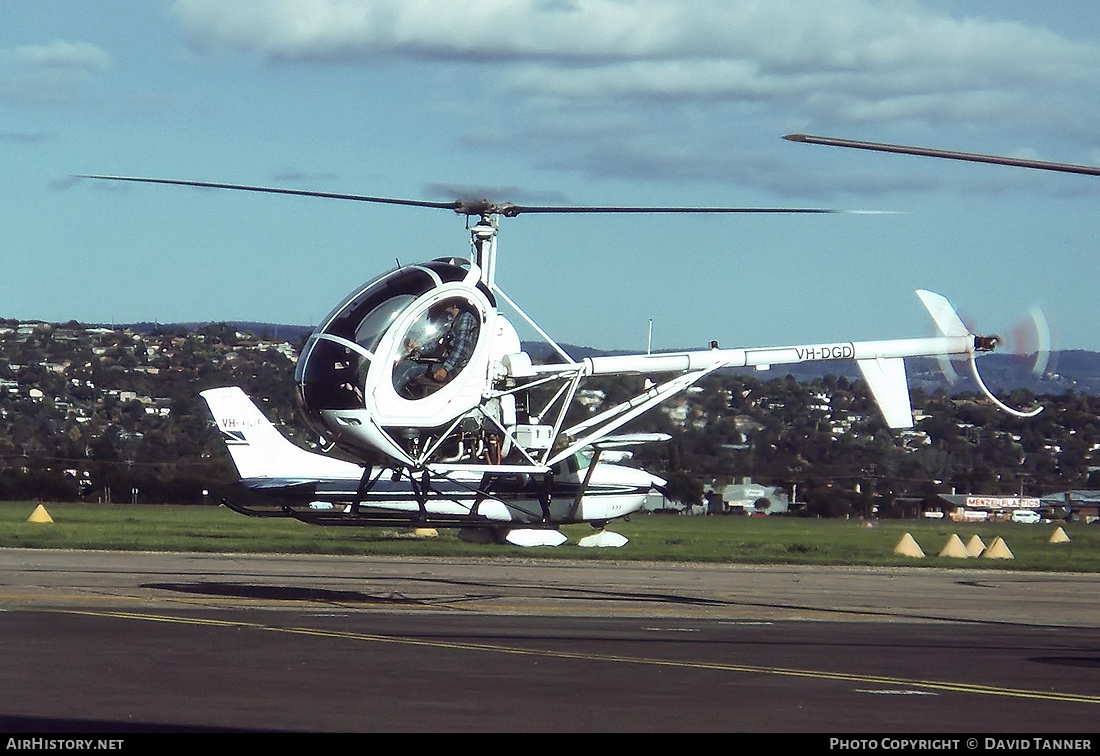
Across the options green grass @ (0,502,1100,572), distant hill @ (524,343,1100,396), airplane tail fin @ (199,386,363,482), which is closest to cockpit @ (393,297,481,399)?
distant hill @ (524,343,1100,396)

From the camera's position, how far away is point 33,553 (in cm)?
3145

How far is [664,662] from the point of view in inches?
544

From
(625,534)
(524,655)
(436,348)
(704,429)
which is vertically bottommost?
(625,534)

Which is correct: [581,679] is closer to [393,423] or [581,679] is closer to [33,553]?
[393,423]

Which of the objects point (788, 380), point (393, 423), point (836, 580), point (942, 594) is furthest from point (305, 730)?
point (788, 380)

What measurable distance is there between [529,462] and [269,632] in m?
8.54

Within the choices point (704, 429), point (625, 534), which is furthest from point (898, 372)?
point (625, 534)

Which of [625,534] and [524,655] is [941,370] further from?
[625,534]

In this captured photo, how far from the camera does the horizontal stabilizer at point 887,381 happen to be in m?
27.8

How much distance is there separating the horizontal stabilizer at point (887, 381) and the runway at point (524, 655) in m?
3.37

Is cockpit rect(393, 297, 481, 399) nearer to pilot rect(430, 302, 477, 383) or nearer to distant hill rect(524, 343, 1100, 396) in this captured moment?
pilot rect(430, 302, 477, 383)

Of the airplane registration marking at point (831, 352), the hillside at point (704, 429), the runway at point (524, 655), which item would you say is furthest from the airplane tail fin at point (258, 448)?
the airplane registration marking at point (831, 352)

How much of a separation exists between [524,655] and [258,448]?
27019mm

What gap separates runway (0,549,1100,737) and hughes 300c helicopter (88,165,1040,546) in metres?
1.48
